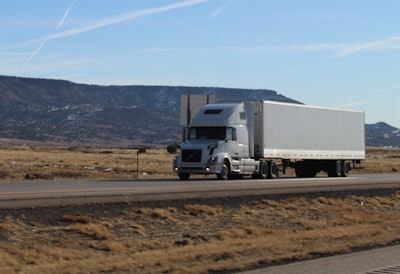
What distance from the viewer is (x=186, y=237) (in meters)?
18.5

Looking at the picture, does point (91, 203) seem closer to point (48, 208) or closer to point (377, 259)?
point (48, 208)

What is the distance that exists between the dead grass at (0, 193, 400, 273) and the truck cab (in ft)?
39.3

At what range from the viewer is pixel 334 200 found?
2752 centimetres

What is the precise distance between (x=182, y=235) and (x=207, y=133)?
64.0 feet

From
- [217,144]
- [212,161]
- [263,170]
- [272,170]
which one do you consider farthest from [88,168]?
[212,161]

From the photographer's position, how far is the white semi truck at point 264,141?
37.7 m

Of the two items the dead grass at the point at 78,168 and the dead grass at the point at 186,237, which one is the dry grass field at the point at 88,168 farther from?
the dead grass at the point at 186,237

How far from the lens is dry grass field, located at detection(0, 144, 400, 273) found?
46.0ft

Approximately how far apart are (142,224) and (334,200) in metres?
9.90

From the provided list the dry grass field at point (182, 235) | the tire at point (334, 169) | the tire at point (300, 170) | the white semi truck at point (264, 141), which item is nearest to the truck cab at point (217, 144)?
the white semi truck at point (264, 141)

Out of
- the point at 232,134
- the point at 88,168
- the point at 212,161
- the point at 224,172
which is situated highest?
the point at 232,134

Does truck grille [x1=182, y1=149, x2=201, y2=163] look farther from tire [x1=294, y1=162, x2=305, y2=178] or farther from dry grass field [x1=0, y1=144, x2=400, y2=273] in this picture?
dry grass field [x1=0, y1=144, x2=400, y2=273]

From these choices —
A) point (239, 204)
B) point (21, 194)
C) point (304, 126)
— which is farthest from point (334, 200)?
point (304, 126)

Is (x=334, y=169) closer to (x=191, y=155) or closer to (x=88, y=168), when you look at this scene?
(x=191, y=155)
